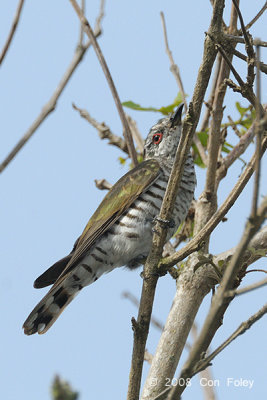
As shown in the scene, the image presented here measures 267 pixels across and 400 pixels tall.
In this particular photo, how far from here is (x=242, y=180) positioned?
2615 mm

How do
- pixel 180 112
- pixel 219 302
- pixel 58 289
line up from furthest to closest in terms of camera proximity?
1. pixel 180 112
2. pixel 58 289
3. pixel 219 302

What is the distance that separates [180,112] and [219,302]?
3642mm

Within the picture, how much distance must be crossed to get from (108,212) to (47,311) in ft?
3.18

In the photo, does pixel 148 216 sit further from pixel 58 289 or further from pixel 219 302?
pixel 219 302

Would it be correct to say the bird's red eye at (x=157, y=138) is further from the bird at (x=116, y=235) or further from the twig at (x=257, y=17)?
the twig at (x=257, y=17)

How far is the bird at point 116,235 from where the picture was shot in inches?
181

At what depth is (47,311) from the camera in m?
4.50

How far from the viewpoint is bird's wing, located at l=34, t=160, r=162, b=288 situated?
464cm

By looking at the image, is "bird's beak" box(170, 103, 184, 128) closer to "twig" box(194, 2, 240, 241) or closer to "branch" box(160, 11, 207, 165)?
"branch" box(160, 11, 207, 165)

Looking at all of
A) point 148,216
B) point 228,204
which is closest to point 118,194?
point 148,216

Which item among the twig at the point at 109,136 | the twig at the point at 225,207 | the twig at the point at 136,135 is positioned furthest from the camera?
the twig at the point at 136,135

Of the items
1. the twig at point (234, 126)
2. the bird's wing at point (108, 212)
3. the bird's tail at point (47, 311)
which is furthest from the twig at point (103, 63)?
the bird's tail at point (47, 311)

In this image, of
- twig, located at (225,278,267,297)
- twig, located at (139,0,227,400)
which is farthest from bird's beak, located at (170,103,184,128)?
twig, located at (225,278,267,297)

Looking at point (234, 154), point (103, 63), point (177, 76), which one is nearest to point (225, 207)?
point (103, 63)
